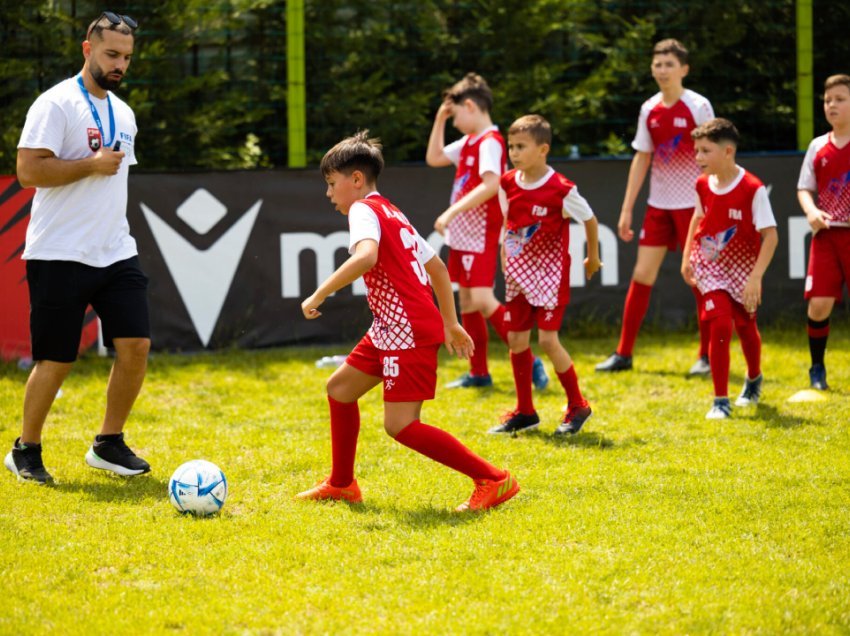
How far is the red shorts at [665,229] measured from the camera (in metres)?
8.04

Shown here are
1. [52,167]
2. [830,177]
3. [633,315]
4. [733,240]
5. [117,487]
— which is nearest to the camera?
[52,167]

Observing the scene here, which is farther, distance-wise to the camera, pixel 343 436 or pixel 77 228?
pixel 77 228

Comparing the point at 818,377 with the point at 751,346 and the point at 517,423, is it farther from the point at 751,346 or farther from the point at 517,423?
the point at 517,423

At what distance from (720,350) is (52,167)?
148 inches

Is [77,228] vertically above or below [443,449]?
above

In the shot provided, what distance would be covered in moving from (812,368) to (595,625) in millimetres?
4366

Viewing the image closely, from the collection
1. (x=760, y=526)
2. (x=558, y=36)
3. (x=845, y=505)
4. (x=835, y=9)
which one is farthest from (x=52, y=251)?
(x=835, y=9)

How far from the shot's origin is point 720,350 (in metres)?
6.64

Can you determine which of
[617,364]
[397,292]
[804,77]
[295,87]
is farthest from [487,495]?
[804,77]

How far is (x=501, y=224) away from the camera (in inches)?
301

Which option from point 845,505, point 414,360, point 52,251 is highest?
point 52,251

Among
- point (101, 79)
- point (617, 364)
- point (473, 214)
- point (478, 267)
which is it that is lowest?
point (617, 364)

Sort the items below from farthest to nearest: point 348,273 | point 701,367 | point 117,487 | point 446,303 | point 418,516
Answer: point 701,367
point 117,487
point 446,303
point 418,516
point 348,273

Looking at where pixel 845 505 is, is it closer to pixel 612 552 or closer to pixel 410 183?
pixel 612 552
